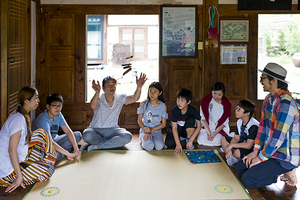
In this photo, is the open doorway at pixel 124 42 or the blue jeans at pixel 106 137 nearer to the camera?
the blue jeans at pixel 106 137

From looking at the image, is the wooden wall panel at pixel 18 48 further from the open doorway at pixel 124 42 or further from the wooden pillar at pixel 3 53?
the open doorway at pixel 124 42

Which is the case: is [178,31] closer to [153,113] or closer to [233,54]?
[233,54]

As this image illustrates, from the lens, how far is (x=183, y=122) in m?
4.12

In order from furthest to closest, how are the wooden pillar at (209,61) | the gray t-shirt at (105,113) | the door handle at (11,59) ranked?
the wooden pillar at (209,61) → the gray t-shirt at (105,113) → the door handle at (11,59)

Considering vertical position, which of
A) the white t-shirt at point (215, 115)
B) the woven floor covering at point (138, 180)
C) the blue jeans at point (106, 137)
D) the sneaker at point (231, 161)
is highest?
the white t-shirt at point (215, 115)

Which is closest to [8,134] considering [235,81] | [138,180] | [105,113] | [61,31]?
[138,180]

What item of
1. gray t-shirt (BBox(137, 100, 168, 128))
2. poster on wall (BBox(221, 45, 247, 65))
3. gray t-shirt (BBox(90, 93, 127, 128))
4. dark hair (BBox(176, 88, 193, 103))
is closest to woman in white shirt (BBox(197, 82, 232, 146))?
dark hair (BBox(176, 88, 193, 103))

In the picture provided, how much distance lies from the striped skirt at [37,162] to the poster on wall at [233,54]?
10.2ft

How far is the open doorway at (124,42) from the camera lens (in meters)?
7.20

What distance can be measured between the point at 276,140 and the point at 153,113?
1785 millimetres

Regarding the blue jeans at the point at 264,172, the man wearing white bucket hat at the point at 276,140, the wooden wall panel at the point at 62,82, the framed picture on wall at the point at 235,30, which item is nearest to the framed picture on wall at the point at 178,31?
the framed picture on wall at the point at 235,30

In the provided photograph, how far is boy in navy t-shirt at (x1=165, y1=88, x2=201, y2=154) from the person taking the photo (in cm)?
396

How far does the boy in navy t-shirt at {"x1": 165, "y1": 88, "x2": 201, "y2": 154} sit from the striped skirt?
1529 mm

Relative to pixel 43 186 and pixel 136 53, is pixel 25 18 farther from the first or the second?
pixel 136 53
